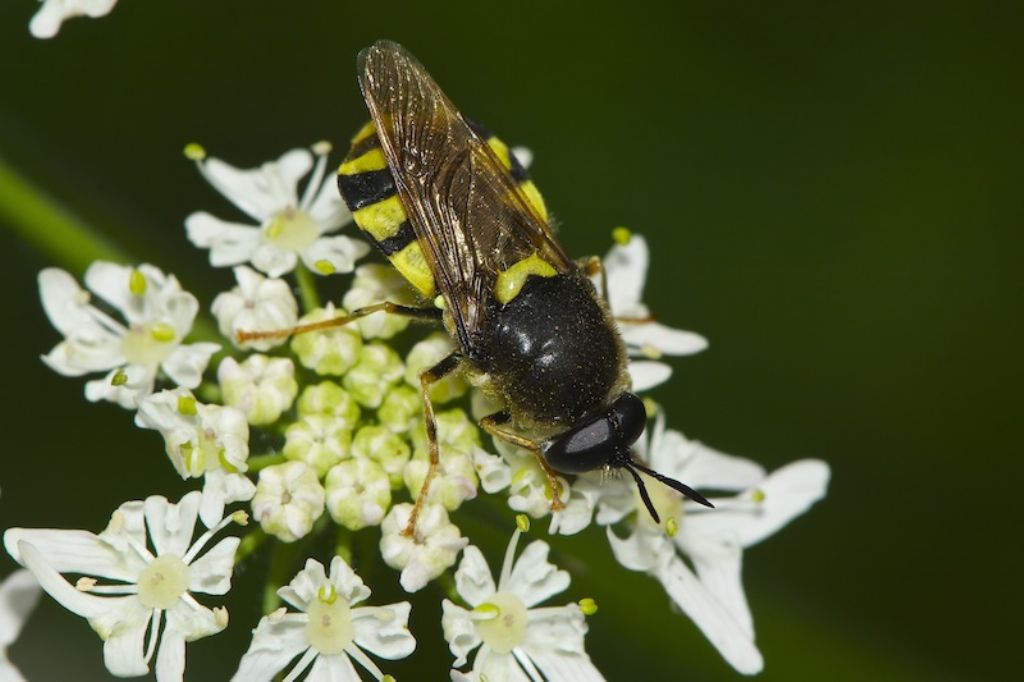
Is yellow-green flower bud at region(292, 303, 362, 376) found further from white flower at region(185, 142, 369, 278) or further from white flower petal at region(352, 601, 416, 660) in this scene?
white flower petal at region(352, 601, 416, 660)

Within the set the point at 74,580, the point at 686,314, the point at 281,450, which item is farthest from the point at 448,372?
the point at 686,314

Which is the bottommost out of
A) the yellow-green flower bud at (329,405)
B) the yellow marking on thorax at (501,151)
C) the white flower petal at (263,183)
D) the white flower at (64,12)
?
the yellow-green flower bud at (329,405)

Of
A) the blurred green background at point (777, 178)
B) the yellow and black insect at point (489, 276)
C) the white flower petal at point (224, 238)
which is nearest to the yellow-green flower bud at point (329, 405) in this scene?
the yellow and black insect at point (489, 276)

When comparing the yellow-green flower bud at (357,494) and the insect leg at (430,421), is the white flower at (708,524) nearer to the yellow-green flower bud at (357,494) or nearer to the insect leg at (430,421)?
the insect leg at (430,421)

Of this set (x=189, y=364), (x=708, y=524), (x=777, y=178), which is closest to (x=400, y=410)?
(x=189, y=364)

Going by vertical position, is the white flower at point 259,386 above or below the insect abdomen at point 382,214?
below

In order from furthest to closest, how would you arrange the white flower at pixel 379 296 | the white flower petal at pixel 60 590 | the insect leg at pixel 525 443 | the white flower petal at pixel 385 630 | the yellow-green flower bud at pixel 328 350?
1. the white flower at pixel 379 296
2. the yellow-green flower bud at pixel 328 350
3. the insect leg at pixel 525 443
4. the white flower petal at pixel 385 630
5. the white flower petal at pixel 60 590
